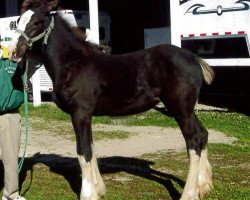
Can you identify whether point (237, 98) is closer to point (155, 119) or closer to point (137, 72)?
point (155, 119)

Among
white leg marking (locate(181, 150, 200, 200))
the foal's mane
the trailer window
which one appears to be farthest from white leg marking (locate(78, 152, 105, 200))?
the trailer window

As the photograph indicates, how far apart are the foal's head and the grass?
6.59 ft

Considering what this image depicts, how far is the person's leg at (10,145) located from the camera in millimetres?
6344

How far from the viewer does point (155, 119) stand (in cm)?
1286

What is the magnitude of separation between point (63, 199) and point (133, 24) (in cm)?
1522

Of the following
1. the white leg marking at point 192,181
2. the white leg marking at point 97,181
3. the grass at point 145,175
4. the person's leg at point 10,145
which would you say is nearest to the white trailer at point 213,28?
the grass at point 145,175

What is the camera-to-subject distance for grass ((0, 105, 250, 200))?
703cm

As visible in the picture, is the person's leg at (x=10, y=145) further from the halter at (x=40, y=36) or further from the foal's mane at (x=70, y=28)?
the foal's mane at (x=70, y=28)

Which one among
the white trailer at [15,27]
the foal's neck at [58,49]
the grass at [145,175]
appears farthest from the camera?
the white trailer at [15,27]

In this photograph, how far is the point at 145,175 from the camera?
26.2 feet

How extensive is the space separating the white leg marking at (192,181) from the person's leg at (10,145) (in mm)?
1992

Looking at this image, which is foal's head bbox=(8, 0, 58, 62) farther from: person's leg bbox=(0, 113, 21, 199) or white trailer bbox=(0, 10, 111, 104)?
white trailer bbox=(0, 10, 111, 104)

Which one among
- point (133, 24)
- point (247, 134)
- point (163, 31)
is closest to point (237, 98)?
point (163, 31)

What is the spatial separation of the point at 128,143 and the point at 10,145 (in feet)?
14.4
